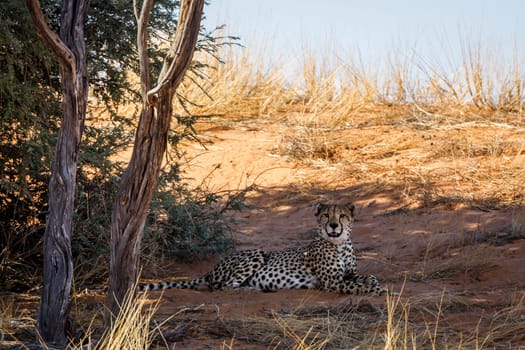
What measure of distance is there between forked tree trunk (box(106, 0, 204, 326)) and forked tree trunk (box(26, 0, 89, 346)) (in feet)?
0.86

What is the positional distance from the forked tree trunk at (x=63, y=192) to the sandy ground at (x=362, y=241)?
784 mm

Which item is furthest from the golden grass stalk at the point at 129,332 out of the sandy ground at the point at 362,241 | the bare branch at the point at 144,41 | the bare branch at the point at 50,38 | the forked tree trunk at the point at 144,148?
the bare branch at the point at 50,38

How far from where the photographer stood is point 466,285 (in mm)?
6441

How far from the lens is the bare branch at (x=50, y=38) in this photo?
3965 millimetres

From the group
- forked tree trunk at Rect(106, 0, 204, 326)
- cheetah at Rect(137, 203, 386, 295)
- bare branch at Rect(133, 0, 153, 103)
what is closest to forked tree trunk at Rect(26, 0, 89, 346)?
forked tree trunk at Rect(106, 0, 204, 326)

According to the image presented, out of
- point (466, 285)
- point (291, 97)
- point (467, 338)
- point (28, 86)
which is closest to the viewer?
point (467, 338)

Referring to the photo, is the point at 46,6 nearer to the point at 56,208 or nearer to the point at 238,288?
the point at 56,208

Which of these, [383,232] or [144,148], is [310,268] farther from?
[144,148]

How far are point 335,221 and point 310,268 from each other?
18.3 inches

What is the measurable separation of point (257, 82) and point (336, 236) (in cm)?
753

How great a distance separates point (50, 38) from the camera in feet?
13.2

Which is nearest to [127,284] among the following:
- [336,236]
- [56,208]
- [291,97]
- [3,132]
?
[56,208]

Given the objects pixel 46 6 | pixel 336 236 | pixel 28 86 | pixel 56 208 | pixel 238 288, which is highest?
pixel 46 6

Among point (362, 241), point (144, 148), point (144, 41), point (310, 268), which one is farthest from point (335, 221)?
point (144, 41)
